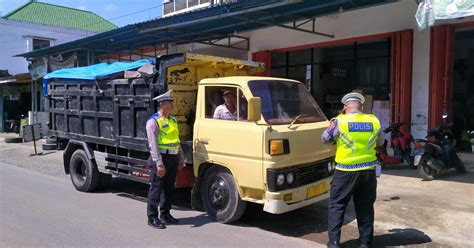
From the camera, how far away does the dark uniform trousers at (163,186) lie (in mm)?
6094

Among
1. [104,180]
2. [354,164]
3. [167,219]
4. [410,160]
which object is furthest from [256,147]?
[410,160]

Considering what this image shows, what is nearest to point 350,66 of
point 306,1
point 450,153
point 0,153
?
point 306,1

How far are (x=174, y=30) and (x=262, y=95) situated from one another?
8.54 m

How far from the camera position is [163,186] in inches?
244

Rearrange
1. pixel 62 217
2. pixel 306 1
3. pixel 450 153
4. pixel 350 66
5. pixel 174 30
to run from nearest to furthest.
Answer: pixel 62 217 → pixel 450 153 → pixel 306 1 → pixel 350 66 → pixel 174 30

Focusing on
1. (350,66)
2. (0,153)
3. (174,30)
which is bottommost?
(0,153)

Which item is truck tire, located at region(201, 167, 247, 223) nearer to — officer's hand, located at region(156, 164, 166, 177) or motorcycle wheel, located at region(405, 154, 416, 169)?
officer's hand, located at region(156, 164, 166, 177)

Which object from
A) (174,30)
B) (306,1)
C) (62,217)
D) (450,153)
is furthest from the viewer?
(174,30)

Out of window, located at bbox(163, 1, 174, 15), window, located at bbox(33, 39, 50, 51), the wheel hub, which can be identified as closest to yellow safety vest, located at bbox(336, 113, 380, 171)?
the wheel hub

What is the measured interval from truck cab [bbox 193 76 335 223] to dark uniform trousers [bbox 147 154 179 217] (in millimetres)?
371

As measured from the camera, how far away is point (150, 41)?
16.3 meters

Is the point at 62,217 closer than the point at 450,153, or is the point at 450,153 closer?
the point at 62,217

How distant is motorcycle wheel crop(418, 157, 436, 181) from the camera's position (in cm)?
871

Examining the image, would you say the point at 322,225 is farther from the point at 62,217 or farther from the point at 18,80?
the point at 18,80
